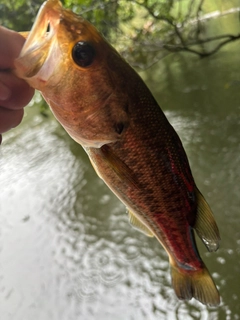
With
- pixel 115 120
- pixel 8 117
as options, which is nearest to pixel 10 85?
pixel 8 117

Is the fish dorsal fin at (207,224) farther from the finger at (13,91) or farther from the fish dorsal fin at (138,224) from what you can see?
the finger at (13,91)

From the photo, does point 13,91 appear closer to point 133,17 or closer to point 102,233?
point 102,233

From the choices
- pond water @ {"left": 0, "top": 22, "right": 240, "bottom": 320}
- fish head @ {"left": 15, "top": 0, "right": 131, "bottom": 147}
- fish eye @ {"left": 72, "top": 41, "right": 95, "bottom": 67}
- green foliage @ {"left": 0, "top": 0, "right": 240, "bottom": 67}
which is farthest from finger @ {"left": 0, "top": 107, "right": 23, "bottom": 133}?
green foliage @ {"left": 0, "top": 0, "right": 240, "bottom": 67}

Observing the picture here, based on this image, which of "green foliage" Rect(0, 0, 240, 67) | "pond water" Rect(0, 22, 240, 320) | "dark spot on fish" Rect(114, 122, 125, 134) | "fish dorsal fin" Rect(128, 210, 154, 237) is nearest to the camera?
"dark spot on fish" Rect(114, 122, 125, 134)

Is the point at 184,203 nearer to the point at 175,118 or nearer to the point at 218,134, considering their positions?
the point at 218,134

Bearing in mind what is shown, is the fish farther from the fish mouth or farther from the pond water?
the pond water

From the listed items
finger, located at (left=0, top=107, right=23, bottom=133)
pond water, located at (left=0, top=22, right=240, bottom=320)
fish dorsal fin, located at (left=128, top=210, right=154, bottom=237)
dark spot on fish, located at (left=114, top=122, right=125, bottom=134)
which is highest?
finger, located at (left=0, top=107, right=23, bottom=133)
